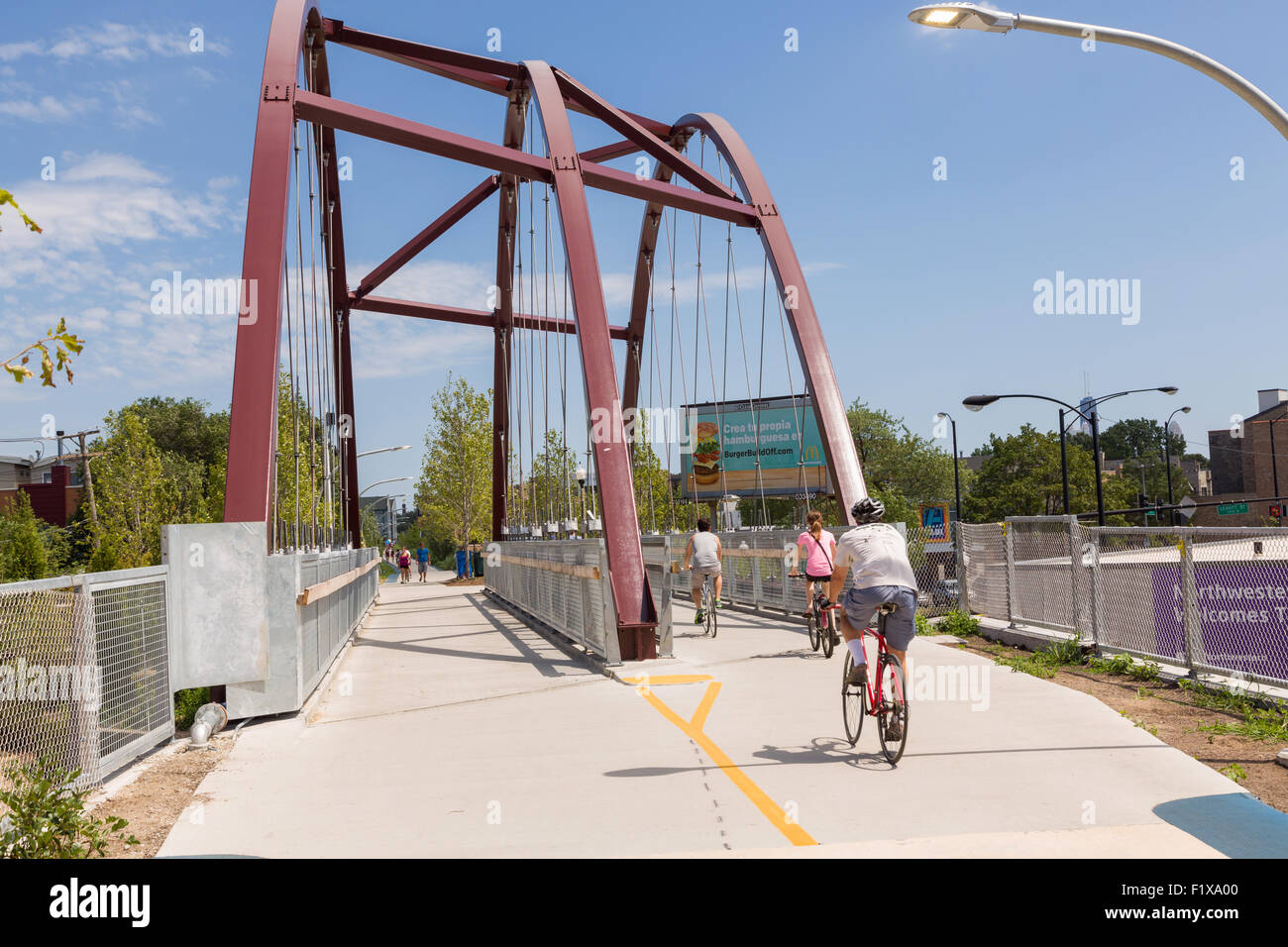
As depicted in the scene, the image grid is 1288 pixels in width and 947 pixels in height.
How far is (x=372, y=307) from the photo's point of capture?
107 ft

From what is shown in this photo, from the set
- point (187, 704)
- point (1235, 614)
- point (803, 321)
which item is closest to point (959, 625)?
point (1235, 614)

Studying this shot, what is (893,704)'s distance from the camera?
7.04m

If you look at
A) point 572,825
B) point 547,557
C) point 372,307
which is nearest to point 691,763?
point 572,825

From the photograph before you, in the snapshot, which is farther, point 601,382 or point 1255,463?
point 1255,463

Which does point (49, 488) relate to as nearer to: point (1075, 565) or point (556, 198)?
point (556, 198)

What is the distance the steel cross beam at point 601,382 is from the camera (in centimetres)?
1289

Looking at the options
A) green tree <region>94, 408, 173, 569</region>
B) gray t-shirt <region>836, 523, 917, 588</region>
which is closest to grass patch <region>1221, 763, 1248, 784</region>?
gray t-shirt <region>836, 523, 917, 588</region>

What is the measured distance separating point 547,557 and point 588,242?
204 inches

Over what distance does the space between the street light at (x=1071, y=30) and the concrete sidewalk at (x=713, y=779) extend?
5006 millimetres

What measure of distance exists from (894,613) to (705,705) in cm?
283

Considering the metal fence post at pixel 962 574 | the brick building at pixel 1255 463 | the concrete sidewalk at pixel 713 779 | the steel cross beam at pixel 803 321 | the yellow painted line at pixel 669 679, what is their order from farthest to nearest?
the brick building at pixel 1255 463 < the steel cross beam at pixel 803 321 < the metal fence post at pixel 962 574 < the yellow painted line at pixel 669 679 < the concrete sidewalk at pixel 713 779

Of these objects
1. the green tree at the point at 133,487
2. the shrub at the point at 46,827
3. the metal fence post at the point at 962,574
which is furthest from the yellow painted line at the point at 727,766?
the green tree at the point at 133,487

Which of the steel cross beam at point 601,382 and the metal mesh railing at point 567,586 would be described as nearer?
the steel cross beam at point 601,382

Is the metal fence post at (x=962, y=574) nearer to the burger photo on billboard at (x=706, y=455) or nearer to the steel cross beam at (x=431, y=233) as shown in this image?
the steel cross beam at (x=431, y=233)
